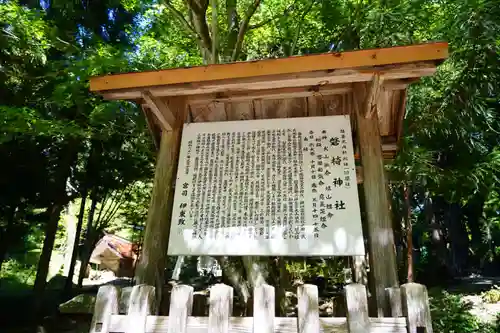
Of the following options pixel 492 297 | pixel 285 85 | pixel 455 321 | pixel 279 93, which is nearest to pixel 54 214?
pixel 279 93

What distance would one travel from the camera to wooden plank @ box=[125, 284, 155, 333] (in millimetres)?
2074

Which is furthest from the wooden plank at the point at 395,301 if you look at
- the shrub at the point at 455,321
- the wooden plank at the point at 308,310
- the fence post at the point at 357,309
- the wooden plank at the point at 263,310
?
the shrub at the point at 455,321

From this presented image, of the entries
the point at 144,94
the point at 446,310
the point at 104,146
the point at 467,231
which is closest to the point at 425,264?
the point at 467,231

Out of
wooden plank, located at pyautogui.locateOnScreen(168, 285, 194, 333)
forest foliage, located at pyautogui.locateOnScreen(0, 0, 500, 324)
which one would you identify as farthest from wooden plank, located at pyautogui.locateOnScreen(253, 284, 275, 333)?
forest foliage, located at pyautogui.locateOnScreen(0, 0, 500, 324)

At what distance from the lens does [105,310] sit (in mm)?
2139

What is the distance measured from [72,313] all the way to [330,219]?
25.5 feet

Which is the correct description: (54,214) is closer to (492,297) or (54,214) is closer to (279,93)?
(279,93)

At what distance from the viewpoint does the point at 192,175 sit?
9.49 feet

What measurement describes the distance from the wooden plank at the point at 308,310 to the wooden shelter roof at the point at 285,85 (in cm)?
152

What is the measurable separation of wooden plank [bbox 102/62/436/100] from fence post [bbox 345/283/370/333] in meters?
1.51

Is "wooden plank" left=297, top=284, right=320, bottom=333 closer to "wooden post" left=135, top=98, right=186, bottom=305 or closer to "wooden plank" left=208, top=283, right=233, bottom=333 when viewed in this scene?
"wooden plank" left=208, top=283, right=233, bottom=333

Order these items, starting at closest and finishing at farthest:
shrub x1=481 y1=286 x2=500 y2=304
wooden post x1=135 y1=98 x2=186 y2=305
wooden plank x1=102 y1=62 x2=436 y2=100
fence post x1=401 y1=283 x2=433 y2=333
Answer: fence post x1=401 y1=283 x2=433 y2=333 < wooden plank x1=102 y1=62 x2=436 y2=100 < wooden post x1=135 y1=98 x2=186 y2=305 < shrub x1=481 y1=286 x2=500 y2=304

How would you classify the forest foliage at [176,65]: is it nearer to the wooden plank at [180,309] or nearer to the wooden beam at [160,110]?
the wooden beam at [160,110]

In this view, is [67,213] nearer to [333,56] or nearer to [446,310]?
[446,310]
